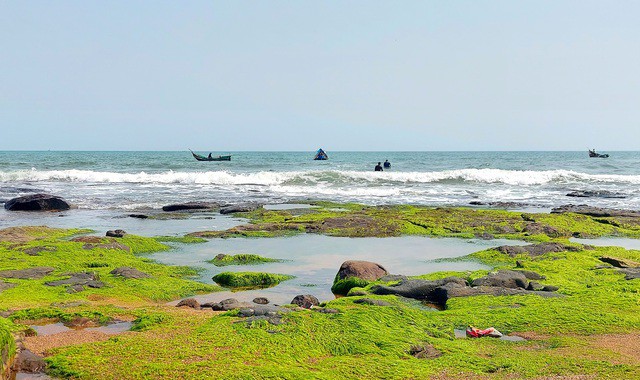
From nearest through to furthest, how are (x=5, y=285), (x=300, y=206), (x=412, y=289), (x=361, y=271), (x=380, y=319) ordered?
(x=380, y=319), (x=412, y=289), (x=5, y=285), (x=361, y=271), (x=300, y=206)

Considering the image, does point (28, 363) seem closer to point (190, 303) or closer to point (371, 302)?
point (190, 303)

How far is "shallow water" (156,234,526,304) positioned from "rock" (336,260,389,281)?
0.41 meters

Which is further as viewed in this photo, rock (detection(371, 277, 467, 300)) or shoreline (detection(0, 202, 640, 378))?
rock (detection(371, 277, 467, 300))

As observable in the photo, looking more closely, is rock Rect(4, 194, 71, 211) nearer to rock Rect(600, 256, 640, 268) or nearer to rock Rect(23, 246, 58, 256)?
rock Rect(23, 246, 58, 256)

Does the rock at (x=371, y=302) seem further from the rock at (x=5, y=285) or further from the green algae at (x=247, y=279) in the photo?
the rock at (x=5, y=285)

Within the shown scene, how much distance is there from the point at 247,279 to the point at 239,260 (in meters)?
2.32

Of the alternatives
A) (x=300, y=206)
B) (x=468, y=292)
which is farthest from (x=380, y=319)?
(x=300, y=206)

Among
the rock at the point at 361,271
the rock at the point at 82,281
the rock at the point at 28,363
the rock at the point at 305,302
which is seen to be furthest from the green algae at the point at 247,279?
the rock at the point at 28,363

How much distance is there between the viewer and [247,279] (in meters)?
11.6

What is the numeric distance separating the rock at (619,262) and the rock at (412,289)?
461 cm

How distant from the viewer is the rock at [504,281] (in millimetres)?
10648

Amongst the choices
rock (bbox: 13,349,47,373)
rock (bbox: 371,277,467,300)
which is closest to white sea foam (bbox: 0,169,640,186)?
rock (bbox: 371,277,467,300)

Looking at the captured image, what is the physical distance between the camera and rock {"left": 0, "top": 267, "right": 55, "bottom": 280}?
37.0 ft

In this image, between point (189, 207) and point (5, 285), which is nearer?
point (5, 285)
